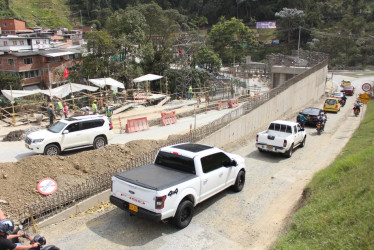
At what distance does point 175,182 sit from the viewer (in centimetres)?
784

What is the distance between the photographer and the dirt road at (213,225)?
7.57m

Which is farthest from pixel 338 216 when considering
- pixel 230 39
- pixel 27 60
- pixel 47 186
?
pixel 230 39

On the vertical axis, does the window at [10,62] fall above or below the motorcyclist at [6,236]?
above

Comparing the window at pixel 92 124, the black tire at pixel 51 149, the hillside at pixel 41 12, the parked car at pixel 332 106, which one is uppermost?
the hillside at pixel 41 12

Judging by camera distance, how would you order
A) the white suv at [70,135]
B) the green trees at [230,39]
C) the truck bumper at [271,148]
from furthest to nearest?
1. the green trees at [230,39]
2. the truck bumper at [271,148]
3. the white suv at [70,135]

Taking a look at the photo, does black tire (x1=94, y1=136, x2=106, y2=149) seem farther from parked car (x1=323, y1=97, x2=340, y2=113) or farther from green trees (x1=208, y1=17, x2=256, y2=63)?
green trees (x1=208, y1=17, x2=256, y2=63)

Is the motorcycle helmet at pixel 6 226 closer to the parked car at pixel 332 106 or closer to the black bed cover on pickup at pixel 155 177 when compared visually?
the black bed cover on pickup at pixel 155 177

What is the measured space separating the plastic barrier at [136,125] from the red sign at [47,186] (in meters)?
10.6

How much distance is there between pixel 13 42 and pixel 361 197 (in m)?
55.8

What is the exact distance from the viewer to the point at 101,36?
1463 inches

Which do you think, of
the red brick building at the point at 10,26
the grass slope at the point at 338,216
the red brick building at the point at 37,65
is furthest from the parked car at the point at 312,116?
the red brick building at the point at 10,26

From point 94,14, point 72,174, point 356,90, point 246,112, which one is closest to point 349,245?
point 72,174

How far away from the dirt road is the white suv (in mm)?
5951

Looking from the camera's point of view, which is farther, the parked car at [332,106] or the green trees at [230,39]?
the green trees at [230,39]
